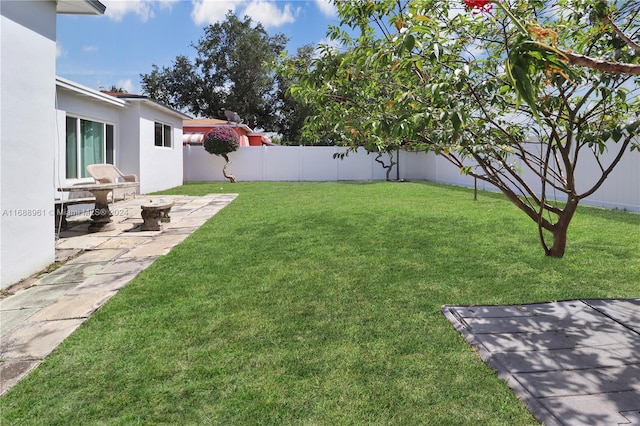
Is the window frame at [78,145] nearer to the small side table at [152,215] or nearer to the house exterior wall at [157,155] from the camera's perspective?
the house exterior wall at [157,155]

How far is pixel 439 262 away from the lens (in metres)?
5.54

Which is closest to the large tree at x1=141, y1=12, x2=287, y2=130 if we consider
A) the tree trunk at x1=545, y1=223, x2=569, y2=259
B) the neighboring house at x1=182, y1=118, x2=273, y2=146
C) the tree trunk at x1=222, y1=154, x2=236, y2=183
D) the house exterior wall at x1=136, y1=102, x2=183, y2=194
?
the neighboring house at x1=182, y1=118, x2=273, y2=146

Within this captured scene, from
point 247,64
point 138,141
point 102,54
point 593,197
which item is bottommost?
point 593,197

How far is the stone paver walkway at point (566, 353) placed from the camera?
2350 mm

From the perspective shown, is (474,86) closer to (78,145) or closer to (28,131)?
(28,131)

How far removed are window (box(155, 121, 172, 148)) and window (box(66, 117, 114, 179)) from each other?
281 cm

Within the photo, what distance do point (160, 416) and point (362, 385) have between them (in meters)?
1.22

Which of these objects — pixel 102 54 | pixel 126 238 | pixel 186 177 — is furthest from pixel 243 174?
pixel 126 238

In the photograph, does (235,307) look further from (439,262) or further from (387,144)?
(439,262)

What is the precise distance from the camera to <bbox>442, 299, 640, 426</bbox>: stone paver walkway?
2.35m

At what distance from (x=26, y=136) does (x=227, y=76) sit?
29.7m

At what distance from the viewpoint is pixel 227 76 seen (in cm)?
3234

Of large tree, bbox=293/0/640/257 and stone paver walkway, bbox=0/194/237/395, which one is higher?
large tree, bbox=293/0/640/257

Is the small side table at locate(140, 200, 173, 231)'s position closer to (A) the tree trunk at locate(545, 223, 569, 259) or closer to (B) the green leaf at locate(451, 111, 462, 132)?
(A) the tree trunk at locate(545, 223, 569, 259)
